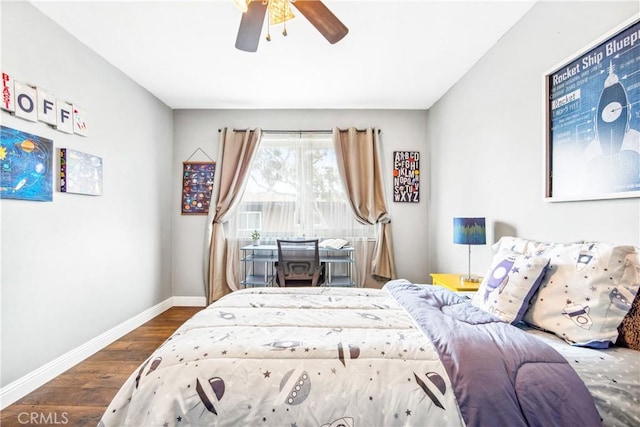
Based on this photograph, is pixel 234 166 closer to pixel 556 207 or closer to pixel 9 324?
pixel 9 324

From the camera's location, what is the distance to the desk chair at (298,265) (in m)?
3.07

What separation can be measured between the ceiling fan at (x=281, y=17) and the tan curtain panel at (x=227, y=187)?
2.04m

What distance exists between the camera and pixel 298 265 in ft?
10.2

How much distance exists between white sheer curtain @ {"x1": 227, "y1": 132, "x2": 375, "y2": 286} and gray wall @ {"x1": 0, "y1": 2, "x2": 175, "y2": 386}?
1144mm

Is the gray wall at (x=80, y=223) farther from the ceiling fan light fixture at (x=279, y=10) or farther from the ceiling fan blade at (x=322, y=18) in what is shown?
the ceiling fan blade at (x=322, y=18)

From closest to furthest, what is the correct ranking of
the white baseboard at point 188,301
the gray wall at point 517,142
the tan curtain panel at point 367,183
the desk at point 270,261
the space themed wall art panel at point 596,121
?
the space themed wall art panel at point 596,121
the gray wall at point 517,142
the desk at point 270,261
the tan curtain panel at point 367,183
the white baseboard at point 188,301

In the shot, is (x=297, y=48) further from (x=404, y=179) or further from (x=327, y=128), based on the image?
(x=404, y=179)

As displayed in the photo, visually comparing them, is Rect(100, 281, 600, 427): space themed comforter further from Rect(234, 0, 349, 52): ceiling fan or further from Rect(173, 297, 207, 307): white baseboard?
Rect(173, 297, 207, 307): white baseboard

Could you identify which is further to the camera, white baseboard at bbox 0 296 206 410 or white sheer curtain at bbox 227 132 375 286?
white sheer curtain at bbox 227 132 375 286

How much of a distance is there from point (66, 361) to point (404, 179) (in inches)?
154

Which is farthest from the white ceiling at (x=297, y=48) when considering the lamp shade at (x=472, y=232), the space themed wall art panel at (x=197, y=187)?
the lamp shade at (x=472, y=232)

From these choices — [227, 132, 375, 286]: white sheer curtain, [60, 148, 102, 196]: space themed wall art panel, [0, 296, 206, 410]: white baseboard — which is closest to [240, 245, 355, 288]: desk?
[227, 132, 375, 286]: white sheer curtain

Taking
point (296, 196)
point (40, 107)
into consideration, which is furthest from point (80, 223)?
point (296, 196)

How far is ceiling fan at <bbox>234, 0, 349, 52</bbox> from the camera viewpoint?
5.25 feet
